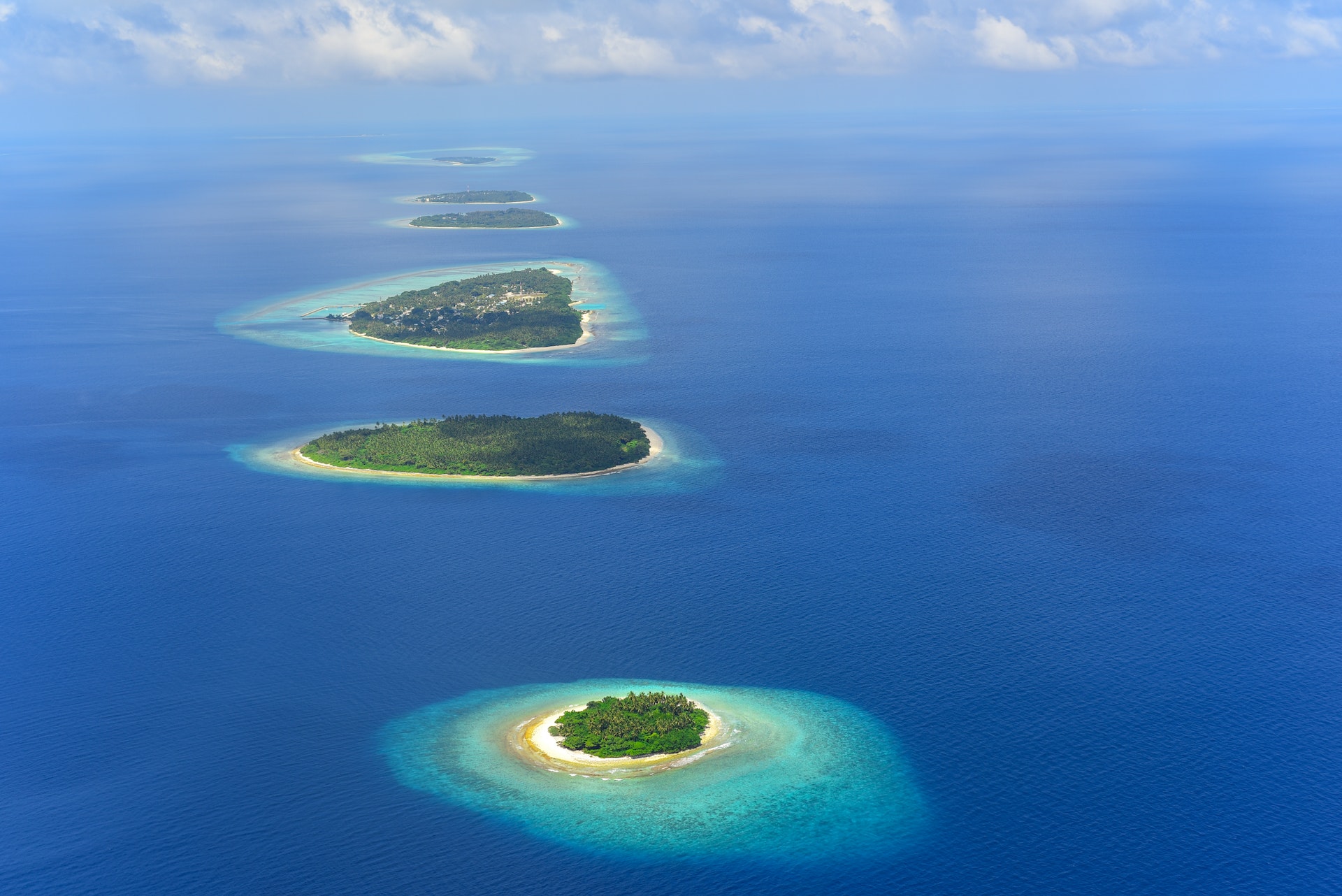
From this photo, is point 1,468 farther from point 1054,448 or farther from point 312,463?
point 1054,448

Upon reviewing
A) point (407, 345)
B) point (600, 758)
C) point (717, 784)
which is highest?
point (407, 345)

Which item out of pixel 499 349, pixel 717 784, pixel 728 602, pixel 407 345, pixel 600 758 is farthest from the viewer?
pixel 407 345

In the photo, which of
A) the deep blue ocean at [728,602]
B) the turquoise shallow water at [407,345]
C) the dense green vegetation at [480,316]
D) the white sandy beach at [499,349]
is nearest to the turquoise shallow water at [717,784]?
the deep blue ocean at [728,602]

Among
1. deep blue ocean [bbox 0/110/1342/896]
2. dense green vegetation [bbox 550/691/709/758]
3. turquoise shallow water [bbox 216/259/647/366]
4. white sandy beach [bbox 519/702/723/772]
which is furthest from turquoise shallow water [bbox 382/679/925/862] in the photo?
turquoise shallow water [bbox 216/259/647/366]

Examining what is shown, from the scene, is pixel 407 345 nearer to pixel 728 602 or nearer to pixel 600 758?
pixel 728 602

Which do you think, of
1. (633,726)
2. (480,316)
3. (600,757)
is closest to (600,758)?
(600,757)

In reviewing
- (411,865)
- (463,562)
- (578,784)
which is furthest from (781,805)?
(463,562)
